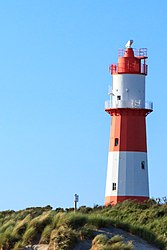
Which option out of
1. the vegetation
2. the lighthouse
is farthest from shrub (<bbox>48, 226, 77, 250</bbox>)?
the lighthouse

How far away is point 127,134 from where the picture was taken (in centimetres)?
4562

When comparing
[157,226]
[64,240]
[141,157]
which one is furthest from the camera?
[141,157]

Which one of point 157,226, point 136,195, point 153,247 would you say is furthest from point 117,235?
point 136,195

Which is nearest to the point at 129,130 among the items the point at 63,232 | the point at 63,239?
the point at 63,232

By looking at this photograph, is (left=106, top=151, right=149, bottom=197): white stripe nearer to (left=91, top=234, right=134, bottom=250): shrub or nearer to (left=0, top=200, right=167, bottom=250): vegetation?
(left=0, top=200, right=167, bottom=250): vegetation

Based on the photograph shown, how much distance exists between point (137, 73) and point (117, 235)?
2694 cm

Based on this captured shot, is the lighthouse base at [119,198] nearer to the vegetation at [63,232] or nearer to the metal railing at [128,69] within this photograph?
the metal railing at [128,69]

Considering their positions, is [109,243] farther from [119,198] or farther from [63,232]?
[119,198]

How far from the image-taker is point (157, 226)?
31078mm

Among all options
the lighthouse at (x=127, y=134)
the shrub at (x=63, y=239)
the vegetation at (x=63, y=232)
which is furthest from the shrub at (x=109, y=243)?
the lighthouse at (x=127, y=134)

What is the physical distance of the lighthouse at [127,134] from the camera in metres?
45.6

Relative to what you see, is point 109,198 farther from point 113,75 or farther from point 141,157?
point 113,75

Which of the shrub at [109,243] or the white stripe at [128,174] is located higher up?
the white stripe at [128,174]

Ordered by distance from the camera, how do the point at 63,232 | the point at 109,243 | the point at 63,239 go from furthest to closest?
the point at 63,232 < the point at 63,239 < the point at 109,243
